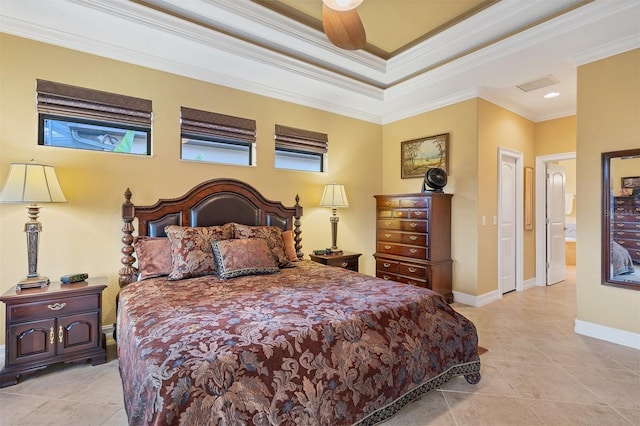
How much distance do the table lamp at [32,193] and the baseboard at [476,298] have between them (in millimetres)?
4541

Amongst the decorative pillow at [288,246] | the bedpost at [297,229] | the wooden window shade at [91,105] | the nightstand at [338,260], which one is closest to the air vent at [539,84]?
the nightstand at [338,260]

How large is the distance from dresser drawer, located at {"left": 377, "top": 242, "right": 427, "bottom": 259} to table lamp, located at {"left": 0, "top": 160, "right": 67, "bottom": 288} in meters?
3.80

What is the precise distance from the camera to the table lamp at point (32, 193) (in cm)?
227

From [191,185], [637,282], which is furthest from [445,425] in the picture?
[191,185]

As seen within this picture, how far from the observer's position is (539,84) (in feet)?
12.5

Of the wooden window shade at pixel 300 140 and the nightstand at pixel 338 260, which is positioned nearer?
the nightstand at pixel 338 260

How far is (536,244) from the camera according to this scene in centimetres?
503

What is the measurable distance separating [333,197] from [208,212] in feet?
5.40

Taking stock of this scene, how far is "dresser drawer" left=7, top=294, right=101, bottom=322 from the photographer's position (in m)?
2.17

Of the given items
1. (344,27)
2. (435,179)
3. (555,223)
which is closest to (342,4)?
(344,27)

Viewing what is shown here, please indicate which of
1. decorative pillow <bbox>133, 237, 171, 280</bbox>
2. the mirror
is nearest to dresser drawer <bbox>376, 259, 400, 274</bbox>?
the mirror

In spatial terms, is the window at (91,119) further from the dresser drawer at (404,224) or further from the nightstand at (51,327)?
the dresser drawer at (404,224)

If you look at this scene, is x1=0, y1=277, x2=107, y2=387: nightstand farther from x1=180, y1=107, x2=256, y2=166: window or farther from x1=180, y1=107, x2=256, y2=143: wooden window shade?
x1=180, y1=107, x2=256, y2=143: wooden window shade

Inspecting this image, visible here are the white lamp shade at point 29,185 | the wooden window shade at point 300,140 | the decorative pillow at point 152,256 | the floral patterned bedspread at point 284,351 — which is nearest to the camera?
the floral patterned bedspread at point 284,351
